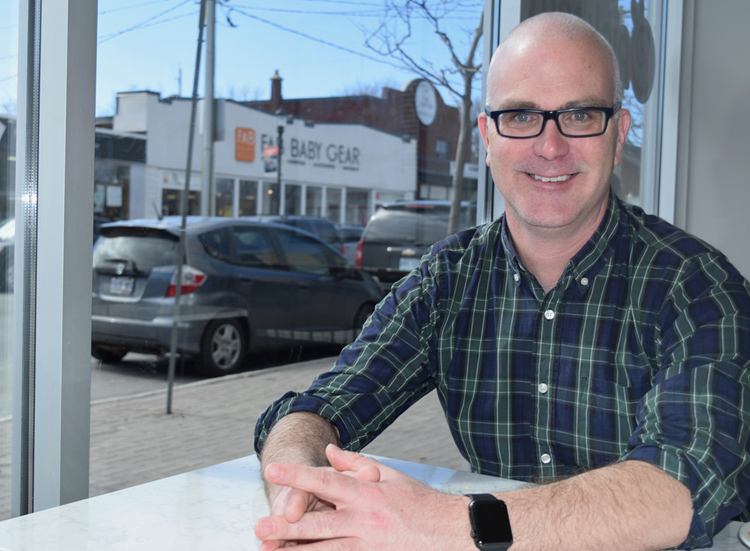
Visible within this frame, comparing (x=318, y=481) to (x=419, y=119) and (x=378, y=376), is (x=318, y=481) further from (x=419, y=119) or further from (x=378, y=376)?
(x=419, y=119)

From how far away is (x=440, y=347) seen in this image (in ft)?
4.76

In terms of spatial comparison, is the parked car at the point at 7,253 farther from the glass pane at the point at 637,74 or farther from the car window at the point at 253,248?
A: the car window at the point at 253,248

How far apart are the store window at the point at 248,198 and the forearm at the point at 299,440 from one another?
361cm

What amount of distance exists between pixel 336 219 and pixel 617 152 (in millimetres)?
4230

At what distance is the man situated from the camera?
44.4 inches

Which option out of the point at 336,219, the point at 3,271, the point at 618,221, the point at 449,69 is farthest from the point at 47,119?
the point at 336,219

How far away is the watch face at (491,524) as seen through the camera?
2.83 feet

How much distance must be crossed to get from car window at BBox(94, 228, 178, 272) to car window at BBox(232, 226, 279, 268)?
718 mm

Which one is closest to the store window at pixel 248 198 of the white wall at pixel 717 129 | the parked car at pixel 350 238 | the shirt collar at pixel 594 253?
the parked car at pixel 350 238

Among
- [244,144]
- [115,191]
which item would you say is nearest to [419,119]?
[244,144]

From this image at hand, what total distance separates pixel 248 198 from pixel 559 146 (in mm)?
3677

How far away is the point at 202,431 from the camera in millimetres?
3820

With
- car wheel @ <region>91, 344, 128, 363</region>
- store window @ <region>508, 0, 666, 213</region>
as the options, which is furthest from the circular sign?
car wheel @ <region>91, 344, 128, 363</region>

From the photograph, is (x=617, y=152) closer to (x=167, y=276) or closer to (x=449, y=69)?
(x=167, y=276)
